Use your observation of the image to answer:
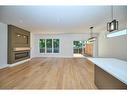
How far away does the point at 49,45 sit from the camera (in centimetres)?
1517

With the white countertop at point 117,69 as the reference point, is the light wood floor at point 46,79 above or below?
below

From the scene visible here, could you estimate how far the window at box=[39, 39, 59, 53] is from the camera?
1501 centimetres

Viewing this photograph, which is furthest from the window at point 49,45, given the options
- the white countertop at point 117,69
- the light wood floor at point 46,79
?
the white countertop at point 117,69

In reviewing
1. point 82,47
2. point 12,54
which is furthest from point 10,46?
point 82,47

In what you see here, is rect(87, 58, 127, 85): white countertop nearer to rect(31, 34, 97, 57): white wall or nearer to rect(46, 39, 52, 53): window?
rect(31, 34, 97, 57): white wall

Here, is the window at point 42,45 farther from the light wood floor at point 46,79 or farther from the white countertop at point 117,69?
the white countertop at point 117,69

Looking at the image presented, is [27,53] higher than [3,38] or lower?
lower

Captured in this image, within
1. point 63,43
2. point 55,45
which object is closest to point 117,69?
point 63,43

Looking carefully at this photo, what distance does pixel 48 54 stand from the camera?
15109mm

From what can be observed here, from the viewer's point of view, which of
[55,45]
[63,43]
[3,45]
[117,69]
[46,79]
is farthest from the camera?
[55,45]

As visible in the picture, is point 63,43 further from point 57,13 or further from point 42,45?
point 57,13

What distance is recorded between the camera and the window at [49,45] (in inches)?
591
